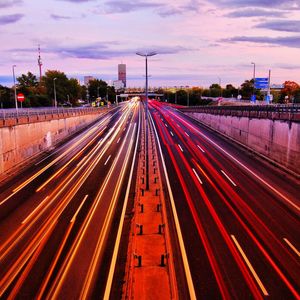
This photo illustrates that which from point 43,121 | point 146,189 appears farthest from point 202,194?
point 43,121

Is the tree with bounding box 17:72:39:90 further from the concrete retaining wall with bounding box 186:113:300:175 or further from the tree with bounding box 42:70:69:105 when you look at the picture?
the concrete retaining wall with bounding box 186:113:300:175

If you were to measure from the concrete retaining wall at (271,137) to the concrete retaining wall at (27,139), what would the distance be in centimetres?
2882

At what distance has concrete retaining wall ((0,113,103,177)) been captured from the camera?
4060 cm

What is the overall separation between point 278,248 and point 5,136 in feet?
98.0

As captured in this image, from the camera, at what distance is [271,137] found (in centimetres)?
4544

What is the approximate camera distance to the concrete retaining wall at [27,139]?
133 feet

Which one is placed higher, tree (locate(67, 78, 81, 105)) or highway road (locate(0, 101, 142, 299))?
tree (locate(67, 78, 81, 105))

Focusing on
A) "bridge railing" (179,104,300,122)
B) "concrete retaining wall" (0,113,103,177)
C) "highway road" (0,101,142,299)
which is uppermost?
"bridge railing" (179,104,300,122)

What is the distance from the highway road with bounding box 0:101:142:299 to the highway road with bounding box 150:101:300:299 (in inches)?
185

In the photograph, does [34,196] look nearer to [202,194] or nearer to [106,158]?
[202,194]

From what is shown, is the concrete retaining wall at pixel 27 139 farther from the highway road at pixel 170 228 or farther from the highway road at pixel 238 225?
the highway road at pixel 238 225

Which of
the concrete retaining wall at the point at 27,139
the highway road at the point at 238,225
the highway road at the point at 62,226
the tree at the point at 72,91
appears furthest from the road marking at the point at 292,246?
the tree at the point at 72,91

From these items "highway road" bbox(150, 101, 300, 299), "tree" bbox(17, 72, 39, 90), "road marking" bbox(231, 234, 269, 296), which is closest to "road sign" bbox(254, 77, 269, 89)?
"highway road" bbox(150, 101, 300, 299)

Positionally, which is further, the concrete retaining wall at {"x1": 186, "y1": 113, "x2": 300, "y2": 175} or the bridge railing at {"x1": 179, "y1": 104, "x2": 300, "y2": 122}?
the bridge railing at {"x1": 179, "y1": 104, "x2": 300, "y2": 122}
